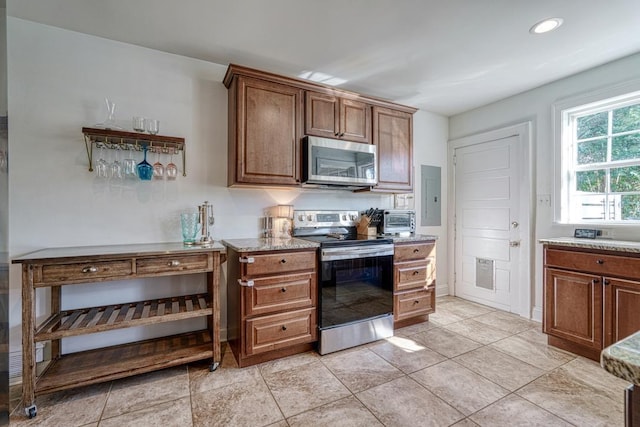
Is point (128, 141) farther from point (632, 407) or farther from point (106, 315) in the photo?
point (632, 407)

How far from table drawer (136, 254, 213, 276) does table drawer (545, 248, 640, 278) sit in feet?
9.49

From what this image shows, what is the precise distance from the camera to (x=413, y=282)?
2.98 meters

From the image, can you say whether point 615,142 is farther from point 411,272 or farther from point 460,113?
point 411,272

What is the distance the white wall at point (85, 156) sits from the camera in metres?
2.08

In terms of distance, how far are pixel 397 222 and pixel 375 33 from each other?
1.79 metres

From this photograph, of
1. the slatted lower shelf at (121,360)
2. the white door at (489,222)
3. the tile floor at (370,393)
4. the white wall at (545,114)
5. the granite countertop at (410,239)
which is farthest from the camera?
the white door at (489,222)

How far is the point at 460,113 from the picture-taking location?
400cm

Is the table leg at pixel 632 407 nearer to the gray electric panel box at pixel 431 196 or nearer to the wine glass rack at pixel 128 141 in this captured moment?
the wine glass rack at pixel 128 141

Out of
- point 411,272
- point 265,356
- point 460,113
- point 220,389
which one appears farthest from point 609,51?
point 220,389

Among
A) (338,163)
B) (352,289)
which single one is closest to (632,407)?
(352,289)

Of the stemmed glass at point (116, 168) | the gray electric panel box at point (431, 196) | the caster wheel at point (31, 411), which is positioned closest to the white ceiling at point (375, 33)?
the stemmed glass at point (116, 168)

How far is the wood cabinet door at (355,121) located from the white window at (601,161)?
1983 mm

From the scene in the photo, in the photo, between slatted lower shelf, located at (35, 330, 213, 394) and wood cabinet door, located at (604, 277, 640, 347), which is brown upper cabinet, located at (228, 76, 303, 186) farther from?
wood cabinet door, located at (604, 277, 640, 347)

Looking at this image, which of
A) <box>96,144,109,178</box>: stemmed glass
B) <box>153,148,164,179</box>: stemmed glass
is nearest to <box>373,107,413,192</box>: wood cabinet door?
<box>153,148,164,179</box>: stemmed glass
